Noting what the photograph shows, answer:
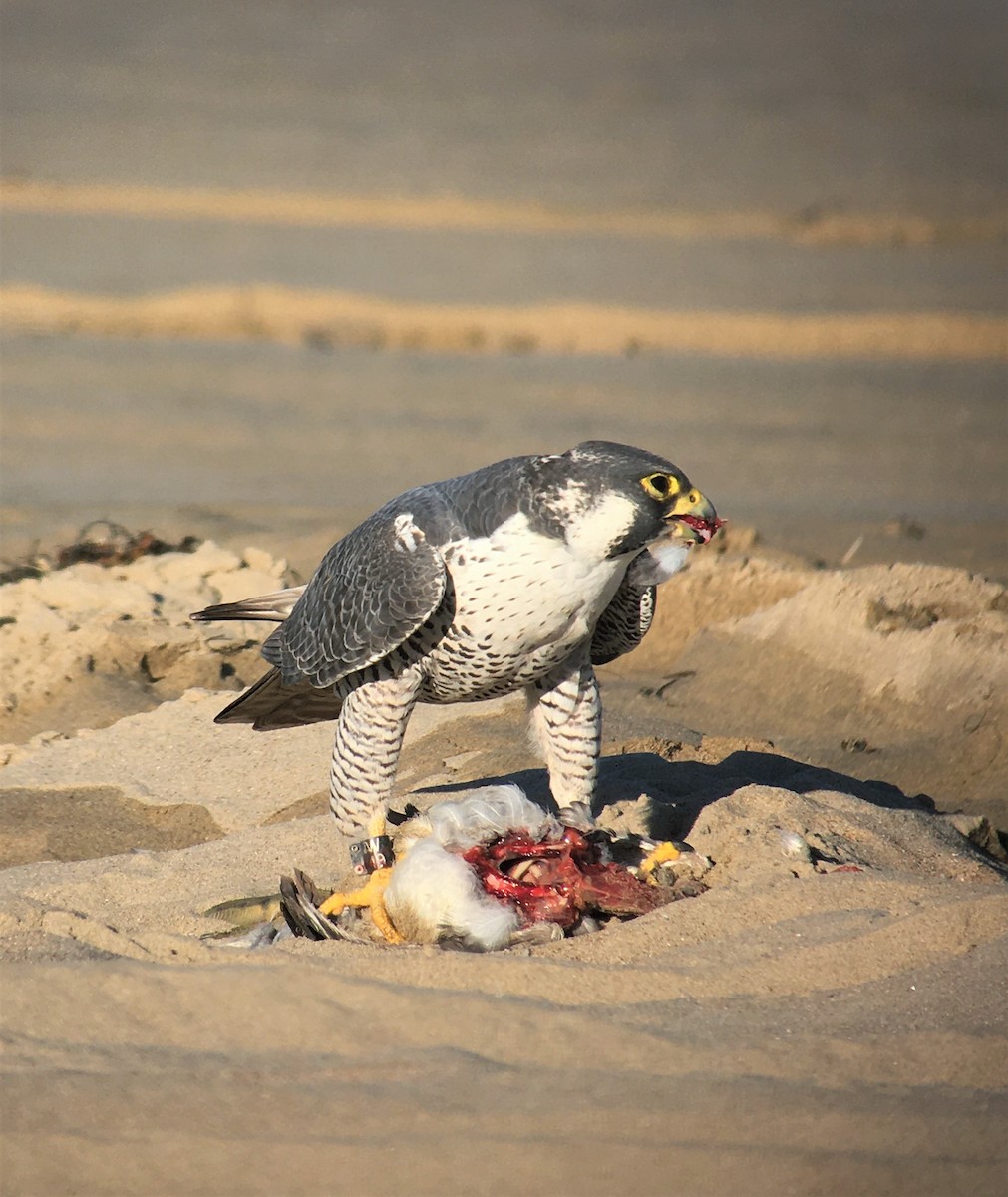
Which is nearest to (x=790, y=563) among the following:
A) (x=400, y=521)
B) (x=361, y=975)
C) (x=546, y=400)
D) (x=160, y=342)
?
(x=400, y=521)

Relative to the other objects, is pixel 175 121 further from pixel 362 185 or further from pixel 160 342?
pixel 160 342

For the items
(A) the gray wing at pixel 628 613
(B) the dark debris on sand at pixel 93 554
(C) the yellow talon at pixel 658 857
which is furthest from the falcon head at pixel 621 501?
(B) the dark debris on sand at pixel 93 554

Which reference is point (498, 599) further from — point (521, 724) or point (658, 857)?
point (521, 724)

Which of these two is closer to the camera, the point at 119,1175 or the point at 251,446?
the point at 119,1175

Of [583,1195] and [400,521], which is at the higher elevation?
[400,521]

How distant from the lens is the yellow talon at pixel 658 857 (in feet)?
13.3

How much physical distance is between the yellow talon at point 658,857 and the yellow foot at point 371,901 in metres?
0.63

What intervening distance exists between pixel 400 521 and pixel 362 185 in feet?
86.3

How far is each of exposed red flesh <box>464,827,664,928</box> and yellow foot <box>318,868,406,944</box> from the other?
230 millimetres

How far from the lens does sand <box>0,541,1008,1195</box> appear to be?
252 cm

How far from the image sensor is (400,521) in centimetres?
399

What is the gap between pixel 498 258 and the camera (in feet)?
75.4

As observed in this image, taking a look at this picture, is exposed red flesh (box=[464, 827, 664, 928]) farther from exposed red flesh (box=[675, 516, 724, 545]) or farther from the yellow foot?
exposed red flesh (box=[675, 516, 724, 545])

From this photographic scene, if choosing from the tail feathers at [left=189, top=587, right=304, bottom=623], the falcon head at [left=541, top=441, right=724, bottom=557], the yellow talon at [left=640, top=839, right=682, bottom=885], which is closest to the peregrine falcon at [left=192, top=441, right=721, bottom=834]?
the falcon head at [left=541, top=441, right=724, bottom=557]
